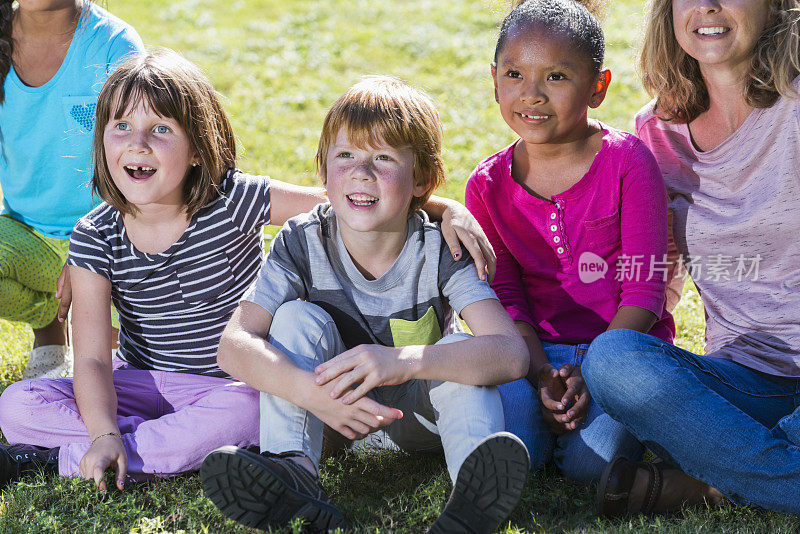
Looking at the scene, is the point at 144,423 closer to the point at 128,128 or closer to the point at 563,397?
the point at 128,128

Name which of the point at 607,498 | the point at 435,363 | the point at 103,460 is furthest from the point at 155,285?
the point at 607,498

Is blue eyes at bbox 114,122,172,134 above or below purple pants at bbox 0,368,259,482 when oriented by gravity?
above

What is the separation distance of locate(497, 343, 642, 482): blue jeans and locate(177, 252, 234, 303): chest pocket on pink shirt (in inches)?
44.7

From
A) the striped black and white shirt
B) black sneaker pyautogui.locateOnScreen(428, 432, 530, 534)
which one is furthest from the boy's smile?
black sneaker pyautogui.locateOnScreen(428, 432, 530, 534)

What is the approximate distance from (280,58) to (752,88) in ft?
A: 23.6

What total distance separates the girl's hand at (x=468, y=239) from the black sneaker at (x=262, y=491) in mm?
895

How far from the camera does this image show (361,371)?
8.70 ft

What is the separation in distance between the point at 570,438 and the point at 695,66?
1.45m

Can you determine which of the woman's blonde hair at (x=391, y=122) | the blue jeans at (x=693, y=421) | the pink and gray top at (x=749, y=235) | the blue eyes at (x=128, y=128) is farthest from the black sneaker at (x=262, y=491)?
the pink and gray top at (x=749, y=235)

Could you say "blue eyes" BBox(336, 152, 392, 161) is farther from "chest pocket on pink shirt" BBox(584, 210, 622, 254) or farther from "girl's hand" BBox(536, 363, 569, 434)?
"girl's hand" BBox(536, 363, 569, 434)

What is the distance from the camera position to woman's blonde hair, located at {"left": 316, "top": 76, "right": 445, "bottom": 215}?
2.98m

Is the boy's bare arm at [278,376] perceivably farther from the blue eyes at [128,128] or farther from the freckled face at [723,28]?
the freckled face at [723,28]

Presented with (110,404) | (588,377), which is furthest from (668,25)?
(110,404)

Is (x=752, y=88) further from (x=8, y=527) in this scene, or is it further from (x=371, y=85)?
(x=8, y=527)
